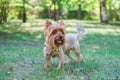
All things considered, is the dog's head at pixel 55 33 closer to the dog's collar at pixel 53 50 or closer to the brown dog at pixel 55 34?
the brown dog at pixel 55 34

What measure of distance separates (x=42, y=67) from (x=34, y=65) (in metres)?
0.52

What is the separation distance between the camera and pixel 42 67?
927 cm

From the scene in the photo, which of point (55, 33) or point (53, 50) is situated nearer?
point (55, 33)

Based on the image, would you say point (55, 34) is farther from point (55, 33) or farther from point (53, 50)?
point (53, 50)

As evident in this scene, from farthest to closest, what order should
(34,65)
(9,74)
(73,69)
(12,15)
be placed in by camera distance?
(12,15) → (34,65) → (73,69) → (9,74)

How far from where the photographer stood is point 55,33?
7.75 meters

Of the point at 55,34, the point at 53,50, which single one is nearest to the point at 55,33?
the point at 55,34

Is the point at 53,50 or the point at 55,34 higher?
the point at 55,34

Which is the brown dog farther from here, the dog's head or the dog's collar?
the dog's collar

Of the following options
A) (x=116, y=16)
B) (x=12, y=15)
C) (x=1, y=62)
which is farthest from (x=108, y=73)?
(x=116, y=16)

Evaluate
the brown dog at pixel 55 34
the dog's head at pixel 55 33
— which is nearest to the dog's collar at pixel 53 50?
the brown dog at pixel 55 34

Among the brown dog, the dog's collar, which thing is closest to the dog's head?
the brown dog

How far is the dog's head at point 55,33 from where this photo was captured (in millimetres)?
7727

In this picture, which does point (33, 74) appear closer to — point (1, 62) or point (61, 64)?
point (61, 64)
